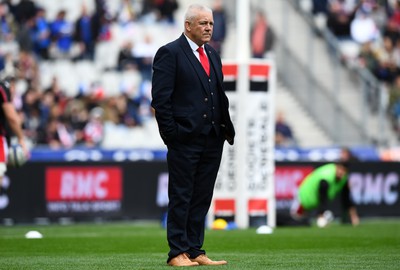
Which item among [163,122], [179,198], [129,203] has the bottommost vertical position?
[129,203]

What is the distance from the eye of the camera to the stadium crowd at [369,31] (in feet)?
96.0

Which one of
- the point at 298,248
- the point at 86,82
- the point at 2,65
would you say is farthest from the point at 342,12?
the point at 298,248

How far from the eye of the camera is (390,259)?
11.5m

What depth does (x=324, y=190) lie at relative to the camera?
70.6ft

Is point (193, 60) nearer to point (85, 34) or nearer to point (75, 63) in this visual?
point (75, 63)

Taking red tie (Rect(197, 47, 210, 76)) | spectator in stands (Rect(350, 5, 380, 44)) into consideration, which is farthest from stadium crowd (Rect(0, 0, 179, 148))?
red tie (Rect(197, 47, 210, 76))

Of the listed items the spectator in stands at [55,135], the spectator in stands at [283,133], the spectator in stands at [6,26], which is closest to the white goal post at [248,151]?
the spectator in stands at [55,135]

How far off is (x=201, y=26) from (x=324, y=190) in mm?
11429

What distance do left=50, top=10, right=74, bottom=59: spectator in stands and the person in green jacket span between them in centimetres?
915

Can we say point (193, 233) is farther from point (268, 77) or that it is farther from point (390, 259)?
point (268, 77)

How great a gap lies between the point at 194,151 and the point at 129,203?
42.5 feet

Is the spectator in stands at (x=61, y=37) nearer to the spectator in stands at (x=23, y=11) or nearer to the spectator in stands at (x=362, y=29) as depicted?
the spectator in stands at (x=23, y=11)

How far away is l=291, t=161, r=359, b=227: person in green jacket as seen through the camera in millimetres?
21500

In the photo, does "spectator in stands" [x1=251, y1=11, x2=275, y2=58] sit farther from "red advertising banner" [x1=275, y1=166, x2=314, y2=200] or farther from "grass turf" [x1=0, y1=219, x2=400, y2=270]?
"grass turf" [x1=0, y1=219, x2=400, y2=270]
